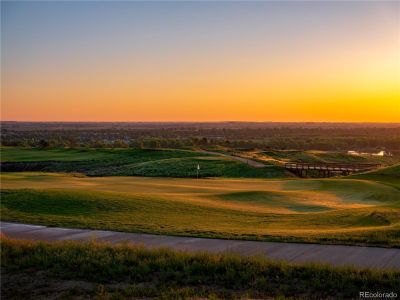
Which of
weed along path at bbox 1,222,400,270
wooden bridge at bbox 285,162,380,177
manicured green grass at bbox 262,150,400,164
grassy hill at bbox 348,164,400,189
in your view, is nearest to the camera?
weed along path at bbox 1,222,400,270

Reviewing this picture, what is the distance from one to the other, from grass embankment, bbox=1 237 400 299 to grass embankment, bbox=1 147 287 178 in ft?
158

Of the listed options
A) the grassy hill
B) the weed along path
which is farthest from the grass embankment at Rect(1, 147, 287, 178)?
the weed along path

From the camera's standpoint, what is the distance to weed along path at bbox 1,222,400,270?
39.3 ft

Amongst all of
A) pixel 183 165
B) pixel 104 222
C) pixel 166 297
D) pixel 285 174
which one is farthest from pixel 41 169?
pixel 166 297

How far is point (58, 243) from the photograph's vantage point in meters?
13.9

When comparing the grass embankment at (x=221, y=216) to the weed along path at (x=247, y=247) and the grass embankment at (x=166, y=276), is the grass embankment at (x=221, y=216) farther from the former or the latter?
the grass embankment at (x=166, y=276)

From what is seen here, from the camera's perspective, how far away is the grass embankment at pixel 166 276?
384 inches

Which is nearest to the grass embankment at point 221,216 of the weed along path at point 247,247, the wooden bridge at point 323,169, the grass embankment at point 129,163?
the weed along path at point 247,247

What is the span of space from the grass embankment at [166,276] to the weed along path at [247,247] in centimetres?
114

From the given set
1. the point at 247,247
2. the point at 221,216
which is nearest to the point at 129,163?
the point at 221,216

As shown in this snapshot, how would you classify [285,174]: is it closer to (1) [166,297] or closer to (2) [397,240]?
(2) [397,240]

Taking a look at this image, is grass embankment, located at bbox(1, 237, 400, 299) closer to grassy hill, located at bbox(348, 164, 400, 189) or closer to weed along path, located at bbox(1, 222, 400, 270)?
weed along path, located at bbox(1, 222, 400, 270)

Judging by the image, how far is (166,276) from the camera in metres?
10.8

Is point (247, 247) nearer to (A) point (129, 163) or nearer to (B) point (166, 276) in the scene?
(B) point (166, 276)
